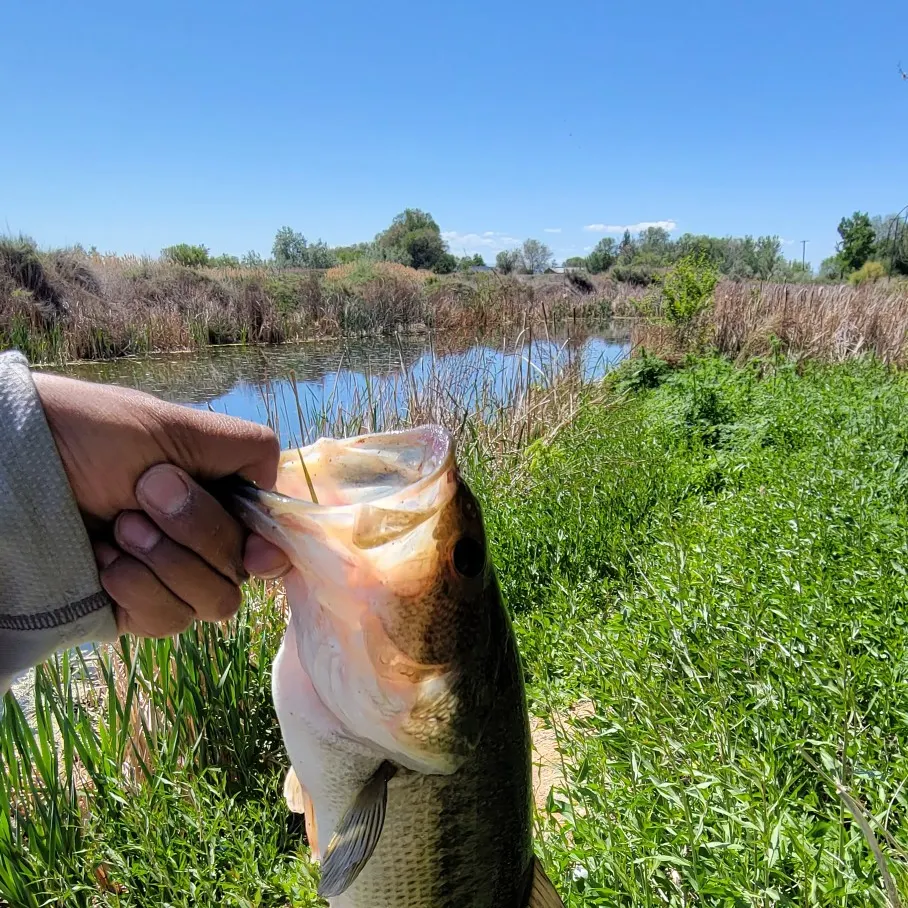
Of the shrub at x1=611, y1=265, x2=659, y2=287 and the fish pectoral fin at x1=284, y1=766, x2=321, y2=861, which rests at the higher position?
the shrub at x1=611, y1=265, x2=659, y2=287

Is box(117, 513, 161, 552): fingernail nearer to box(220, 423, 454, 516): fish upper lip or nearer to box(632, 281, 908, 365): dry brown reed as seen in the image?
box(220, 423, 454, 516): fish upper lip

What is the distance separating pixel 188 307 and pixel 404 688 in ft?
75.9

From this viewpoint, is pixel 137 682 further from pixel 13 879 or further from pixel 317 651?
pixel 317 651

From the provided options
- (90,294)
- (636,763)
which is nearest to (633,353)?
(636,763)

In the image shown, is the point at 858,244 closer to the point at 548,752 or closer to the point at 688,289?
the point at 688,289

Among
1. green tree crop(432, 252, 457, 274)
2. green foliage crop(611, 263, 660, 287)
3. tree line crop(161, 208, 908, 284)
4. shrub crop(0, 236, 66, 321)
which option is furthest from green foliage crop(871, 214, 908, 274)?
green tree crop(432, 252, 457, 274)

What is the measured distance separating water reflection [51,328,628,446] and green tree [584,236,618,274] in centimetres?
5355

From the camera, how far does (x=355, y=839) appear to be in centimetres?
130

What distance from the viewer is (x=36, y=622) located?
1419mm

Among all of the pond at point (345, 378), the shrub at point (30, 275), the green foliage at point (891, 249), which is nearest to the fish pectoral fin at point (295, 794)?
the pond at point (345, 378)

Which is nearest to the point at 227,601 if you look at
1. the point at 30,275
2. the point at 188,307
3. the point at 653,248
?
the point at 188,307

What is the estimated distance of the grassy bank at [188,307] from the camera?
57.7ft

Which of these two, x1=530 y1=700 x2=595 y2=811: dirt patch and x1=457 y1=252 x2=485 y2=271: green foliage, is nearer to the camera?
x1=530 y1=700 x2=595 y2=811: dirt patch

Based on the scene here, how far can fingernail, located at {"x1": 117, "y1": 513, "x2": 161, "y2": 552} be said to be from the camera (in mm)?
1487
